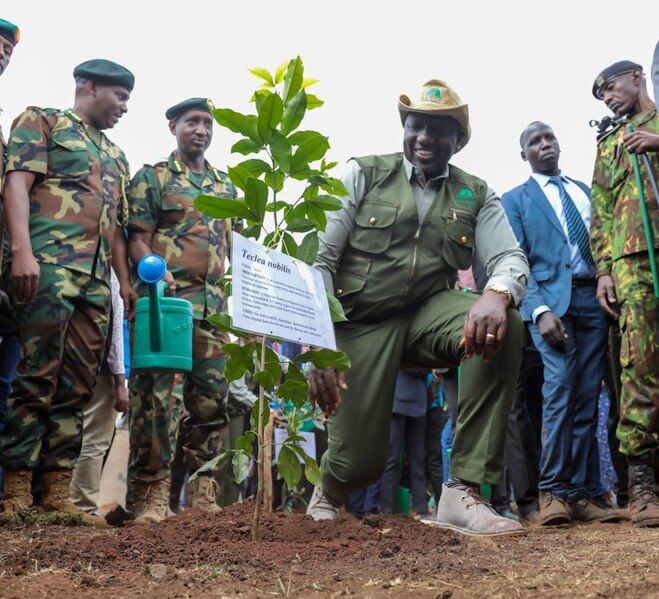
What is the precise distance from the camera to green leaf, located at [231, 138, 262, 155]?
2631 mm

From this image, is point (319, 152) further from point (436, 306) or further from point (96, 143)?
point (96, 143)

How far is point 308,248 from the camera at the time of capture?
2760 mm

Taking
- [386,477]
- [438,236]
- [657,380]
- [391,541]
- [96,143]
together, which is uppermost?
[96,143]

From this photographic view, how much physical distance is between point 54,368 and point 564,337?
8.01ft

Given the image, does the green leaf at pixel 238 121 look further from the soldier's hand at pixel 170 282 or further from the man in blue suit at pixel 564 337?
the man in blue suit at pixel 564 337

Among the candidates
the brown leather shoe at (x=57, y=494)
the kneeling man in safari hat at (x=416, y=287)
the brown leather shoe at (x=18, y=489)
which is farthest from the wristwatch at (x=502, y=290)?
the brown leather shoe at (x=18, y=489)

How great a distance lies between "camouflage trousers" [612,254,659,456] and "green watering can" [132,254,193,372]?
2.02 meters

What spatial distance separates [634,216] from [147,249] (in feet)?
7.96

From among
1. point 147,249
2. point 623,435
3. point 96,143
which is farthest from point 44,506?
point 623,435

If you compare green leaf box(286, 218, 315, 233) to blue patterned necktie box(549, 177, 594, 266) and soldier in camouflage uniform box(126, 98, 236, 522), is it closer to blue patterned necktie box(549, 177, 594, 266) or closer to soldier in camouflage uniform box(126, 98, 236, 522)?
soldier in camouflage uniform box(126, 98, 236, 522)

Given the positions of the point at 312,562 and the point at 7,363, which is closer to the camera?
the point at 312,562

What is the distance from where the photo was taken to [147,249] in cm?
444

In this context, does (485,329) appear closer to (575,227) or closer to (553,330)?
(553,330)

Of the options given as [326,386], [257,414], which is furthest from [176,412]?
[257,414]
